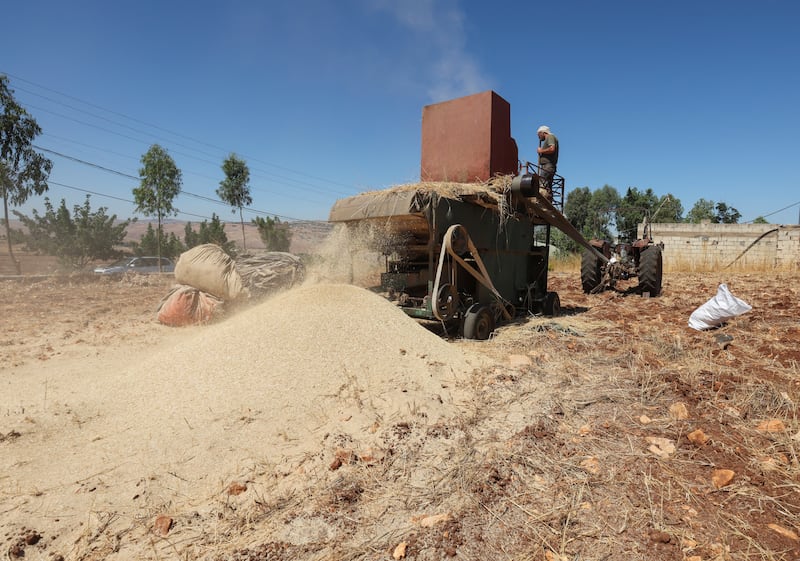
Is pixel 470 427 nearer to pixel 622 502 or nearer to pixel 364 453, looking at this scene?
pixel 364 453

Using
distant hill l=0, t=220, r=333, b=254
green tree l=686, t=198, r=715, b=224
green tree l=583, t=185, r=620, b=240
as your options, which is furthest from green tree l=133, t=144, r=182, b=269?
green tree l=686, t=198, r=715, b=224

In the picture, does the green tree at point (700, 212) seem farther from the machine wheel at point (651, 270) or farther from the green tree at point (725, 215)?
the machine wheel at point (651, 270)

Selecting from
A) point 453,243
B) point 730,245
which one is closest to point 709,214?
point 730,245

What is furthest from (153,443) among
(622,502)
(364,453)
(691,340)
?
(691,340)

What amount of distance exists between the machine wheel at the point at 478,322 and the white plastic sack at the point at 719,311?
124 inches

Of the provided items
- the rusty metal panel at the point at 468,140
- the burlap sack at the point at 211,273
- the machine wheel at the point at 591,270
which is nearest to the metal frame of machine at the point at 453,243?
the rusty metal panel at the point at 468,140

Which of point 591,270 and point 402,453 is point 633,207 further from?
point 402,453

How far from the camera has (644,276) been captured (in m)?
9.57

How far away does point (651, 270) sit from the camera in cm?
946

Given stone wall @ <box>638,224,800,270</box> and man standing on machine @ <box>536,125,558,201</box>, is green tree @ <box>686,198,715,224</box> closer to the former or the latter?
stone wall @ <box>638,224,800,270</box>

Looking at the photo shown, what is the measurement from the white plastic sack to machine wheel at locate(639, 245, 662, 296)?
11.8ft

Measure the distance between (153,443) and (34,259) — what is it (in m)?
22.6

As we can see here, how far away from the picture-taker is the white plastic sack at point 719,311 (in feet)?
19.1

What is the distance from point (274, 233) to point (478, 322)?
19.4 m
